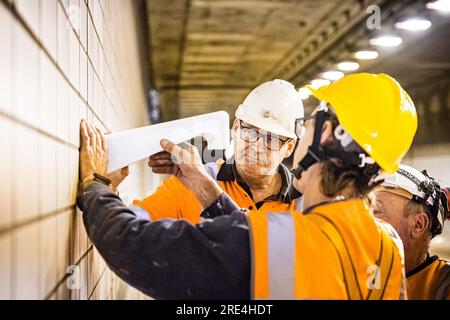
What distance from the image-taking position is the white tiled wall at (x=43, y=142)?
39.4 inches

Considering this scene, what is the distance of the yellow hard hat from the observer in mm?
1857

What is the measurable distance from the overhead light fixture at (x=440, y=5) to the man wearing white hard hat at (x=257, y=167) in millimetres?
3547

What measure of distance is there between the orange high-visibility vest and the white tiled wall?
60cm

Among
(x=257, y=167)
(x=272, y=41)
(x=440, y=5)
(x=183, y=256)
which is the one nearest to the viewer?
(x=183, y=256)

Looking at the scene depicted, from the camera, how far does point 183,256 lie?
5.10 ft

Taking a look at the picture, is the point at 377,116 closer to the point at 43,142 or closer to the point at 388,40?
the point at 43,142

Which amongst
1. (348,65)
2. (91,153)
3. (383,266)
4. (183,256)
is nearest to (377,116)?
(383,266)

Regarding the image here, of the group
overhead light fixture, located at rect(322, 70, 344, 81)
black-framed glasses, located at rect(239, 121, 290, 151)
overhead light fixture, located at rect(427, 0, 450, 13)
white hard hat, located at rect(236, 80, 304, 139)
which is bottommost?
black-framed glasses, located at rect(239, 121, 290, 151)

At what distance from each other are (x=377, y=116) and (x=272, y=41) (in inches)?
315

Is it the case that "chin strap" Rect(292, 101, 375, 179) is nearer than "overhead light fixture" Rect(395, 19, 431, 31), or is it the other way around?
"chin strap" Rect(292, 101, 375, 179)

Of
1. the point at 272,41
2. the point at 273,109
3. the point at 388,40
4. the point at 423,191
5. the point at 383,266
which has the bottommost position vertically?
the point at 383,266

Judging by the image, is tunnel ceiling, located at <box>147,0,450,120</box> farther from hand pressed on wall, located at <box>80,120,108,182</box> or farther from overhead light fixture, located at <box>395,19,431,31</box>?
hand pressed on wall, located at <box>80,120,108,182</box>

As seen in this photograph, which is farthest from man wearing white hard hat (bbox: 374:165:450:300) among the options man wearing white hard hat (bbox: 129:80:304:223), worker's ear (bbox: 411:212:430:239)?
man wearing white hard hat (bbox: 129:80:304:223)
